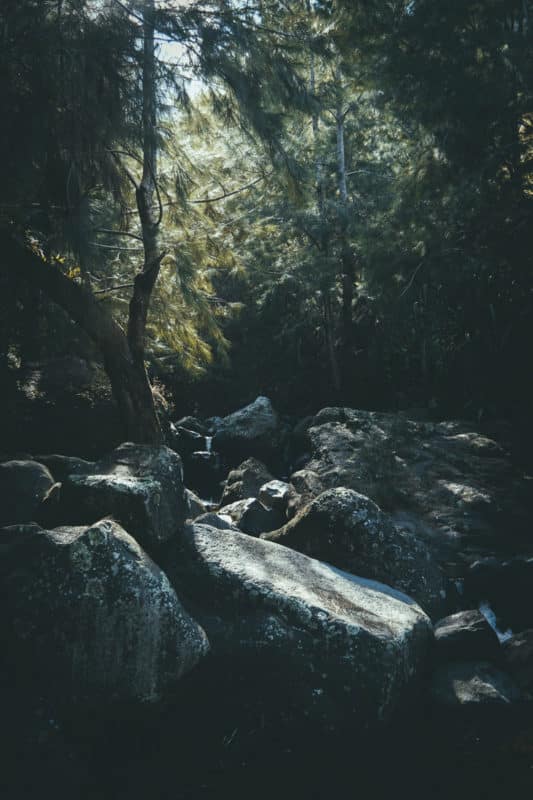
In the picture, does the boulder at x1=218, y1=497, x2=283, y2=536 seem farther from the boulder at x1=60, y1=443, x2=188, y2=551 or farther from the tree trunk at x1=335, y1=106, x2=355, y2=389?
the tree trunk at x1=335, y1=106, x2=355, y2=389

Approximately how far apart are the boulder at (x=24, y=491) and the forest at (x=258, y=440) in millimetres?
48

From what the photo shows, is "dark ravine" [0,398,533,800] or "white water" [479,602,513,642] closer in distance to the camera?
"dark ravine" [0,398,533,800]

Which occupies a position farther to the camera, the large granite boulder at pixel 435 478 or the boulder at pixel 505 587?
the large granite boulder at pixel 435 478

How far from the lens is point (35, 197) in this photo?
24.3ft

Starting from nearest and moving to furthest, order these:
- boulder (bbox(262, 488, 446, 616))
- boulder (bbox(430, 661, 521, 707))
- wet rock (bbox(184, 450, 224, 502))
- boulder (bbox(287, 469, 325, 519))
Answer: boulder (bbox(430, 661, 521, 707))
boulder (bbox(262, 488, 446, 616))
boulder (bbox(287, 469, 325, 519))
wet rock (bbox(184, 450, 224, 502))

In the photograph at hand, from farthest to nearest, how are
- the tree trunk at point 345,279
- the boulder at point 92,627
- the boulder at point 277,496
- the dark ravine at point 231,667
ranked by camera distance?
the tree trunk at point 345,279, the boulder at point 277,496, the boulder at point 92,627, the dark ravine at point 231,667

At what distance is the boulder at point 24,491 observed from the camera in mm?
6504

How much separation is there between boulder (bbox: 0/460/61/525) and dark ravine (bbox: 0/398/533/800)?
1.94ft

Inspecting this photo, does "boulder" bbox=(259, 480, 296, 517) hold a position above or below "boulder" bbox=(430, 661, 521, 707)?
above

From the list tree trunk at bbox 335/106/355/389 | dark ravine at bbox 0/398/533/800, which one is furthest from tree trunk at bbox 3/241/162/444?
tree trunk at bbox 335/106/355/389

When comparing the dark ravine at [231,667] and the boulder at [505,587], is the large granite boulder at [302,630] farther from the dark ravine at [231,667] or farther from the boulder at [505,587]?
the boulder at [505,587]

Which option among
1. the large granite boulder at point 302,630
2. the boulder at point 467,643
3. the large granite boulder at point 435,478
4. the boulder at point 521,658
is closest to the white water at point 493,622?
the boulder at point 521,658

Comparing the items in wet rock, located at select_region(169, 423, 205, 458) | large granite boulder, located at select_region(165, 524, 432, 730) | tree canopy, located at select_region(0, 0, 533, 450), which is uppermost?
tree canopy, located at select_region(0, 0, 533, 450)

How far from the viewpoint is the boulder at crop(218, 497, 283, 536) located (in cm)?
807
